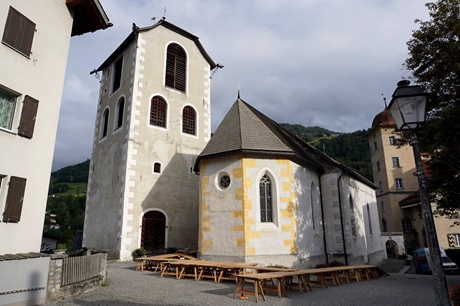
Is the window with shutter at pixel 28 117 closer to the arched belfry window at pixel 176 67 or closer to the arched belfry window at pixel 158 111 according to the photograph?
the arched belfry window at pixel 158 111

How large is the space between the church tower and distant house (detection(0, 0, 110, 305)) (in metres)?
8.75

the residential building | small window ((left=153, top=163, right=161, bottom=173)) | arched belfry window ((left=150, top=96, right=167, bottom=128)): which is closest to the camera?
small window ((left=153, top=163, right=161, bottom=173))

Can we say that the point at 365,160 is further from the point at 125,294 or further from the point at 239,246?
the point at 125,294

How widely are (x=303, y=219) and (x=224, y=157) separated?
4677 mm

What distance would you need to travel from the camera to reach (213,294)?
29.5 feet

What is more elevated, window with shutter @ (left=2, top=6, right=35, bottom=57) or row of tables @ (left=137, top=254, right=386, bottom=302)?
window with shutter @ (left=2, top=6, right=35, bottom=57)

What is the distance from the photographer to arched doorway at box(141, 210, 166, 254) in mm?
18031

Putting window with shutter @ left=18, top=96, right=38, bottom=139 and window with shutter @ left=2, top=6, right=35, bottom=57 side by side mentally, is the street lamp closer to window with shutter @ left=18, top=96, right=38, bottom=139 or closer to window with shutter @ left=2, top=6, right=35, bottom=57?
window with shutter @ left=18, top=96, right=38, bottom=139

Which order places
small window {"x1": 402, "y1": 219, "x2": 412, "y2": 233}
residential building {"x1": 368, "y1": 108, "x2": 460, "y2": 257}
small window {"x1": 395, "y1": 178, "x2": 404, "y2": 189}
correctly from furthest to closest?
small window {"x1": 395, "y1": 178, "x2": 404, "y2": 189}, small window {"x1": 402, "y1": 219, "x2": 412, "y2": 233}, residential building {"x1": 368, "y1": 108, "x2": 460, "y2": 257}

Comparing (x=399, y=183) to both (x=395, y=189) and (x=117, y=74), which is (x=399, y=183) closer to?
(x=395, y=189)

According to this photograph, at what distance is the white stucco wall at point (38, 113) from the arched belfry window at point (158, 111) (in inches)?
392

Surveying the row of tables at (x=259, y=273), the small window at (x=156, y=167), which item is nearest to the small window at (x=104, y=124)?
the small window at (x=156, y=167)

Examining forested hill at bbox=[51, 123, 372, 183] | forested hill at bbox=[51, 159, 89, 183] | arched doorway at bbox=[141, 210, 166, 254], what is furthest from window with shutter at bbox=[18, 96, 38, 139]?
forested hill at bbox=[51, 159, 89, 183]

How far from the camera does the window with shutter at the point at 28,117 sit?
8492 mm
